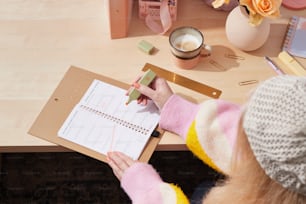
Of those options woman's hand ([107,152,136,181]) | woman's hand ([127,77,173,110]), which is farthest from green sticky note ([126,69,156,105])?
woman's hand ([107,152,136,181])

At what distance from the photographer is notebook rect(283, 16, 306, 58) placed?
3.79 feet

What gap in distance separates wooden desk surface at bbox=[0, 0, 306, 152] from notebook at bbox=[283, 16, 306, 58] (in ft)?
0.06

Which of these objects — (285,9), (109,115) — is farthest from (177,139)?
(285,9)

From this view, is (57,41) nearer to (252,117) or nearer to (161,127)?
(161,127)

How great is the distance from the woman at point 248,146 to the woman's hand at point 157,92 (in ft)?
0.06

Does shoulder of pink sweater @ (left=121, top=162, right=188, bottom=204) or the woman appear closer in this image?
the woman

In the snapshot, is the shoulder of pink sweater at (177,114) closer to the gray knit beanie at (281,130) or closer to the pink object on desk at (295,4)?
the gray knit beanie at (281,130)

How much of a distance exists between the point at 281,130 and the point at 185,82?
43 cm

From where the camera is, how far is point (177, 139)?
1.02 m

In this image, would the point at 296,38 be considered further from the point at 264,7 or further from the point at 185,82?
the point at 185,82

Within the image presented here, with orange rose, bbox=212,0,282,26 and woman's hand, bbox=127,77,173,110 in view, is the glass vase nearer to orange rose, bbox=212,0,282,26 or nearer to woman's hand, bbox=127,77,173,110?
orange rose, bbox=212,0,282,26

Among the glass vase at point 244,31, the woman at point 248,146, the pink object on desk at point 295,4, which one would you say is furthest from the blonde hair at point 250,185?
the pink object on desk at point 295,4

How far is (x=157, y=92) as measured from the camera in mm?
1060

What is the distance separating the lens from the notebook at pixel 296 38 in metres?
1.15
